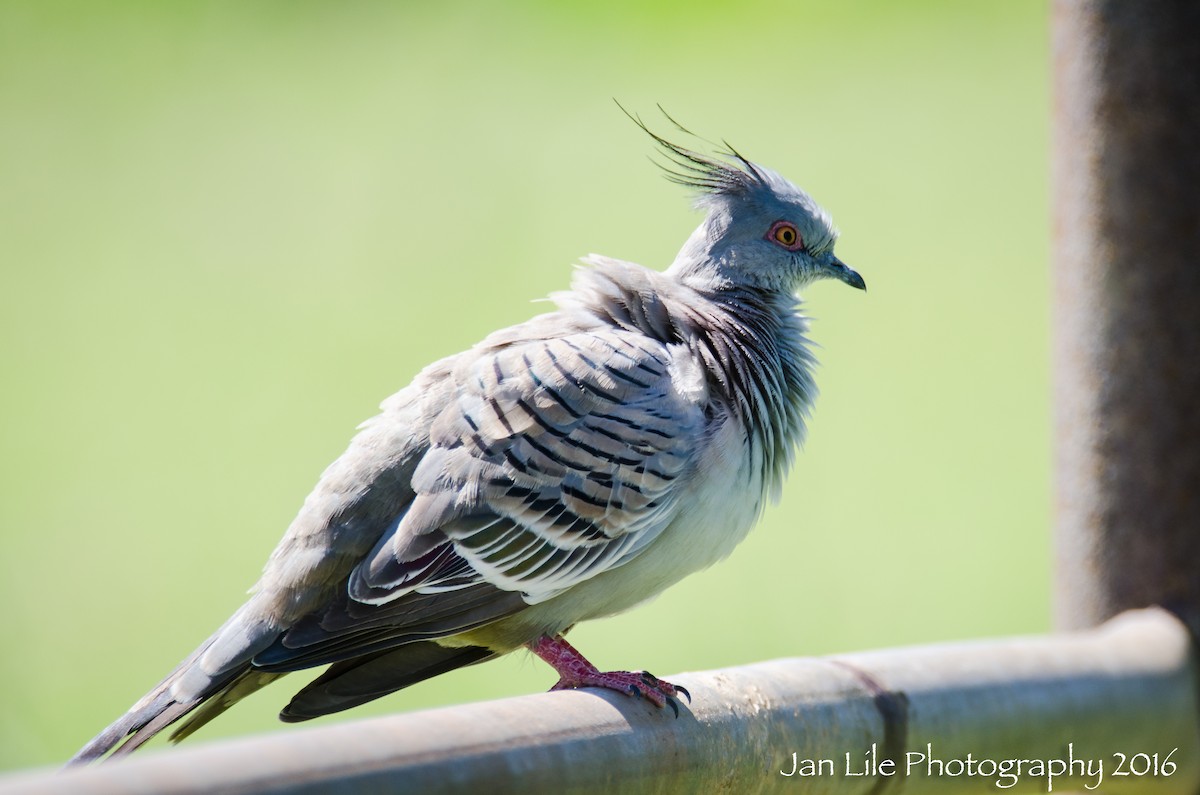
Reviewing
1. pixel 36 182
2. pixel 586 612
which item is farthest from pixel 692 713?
pixel 36 182

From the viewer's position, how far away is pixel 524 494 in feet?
8.36

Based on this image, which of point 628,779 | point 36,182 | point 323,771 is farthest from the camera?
point 36,182

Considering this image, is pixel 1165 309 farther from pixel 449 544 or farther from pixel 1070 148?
pixel 449 544

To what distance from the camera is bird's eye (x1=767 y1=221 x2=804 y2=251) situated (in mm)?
3115

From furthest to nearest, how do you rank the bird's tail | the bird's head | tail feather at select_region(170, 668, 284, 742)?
the bird's head, tail feather at select_region(170, 668, 284, 742), the bird's tail

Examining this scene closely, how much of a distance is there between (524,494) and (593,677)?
0.41 meters

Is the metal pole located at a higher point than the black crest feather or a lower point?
lower

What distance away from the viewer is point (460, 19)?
1010cm

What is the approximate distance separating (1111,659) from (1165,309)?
96cm

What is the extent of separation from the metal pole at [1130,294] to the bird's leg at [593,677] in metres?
1.60

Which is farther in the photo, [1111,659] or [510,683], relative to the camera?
[510,683]

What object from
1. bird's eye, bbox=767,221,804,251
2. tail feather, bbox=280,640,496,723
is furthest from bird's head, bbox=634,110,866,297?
tail feather, bbox=280,640,496,723

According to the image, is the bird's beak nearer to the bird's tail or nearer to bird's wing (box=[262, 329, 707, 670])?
bird's wing (box=[262, 329, 707, 670])

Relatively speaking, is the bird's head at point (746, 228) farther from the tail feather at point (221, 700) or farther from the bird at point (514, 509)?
the tail feather at point (221, 700)
